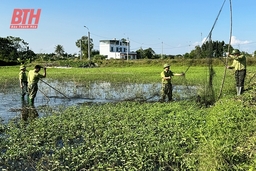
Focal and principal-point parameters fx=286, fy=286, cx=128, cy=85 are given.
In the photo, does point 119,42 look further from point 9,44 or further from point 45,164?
point 45,164

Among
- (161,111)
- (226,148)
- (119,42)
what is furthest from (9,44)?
(226,148)

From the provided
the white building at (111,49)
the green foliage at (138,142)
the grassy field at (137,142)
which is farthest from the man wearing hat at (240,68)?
the white building at (111,49)

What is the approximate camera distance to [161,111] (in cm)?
815

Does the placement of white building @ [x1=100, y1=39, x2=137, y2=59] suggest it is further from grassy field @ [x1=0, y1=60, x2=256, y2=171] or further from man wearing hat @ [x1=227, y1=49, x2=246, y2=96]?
grassy field @ [x1=0, y1=60, x2=256, y2=171]

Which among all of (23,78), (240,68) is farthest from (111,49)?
(240,68)

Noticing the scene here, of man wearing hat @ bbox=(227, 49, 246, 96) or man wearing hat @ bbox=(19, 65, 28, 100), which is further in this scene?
man wearing hat @ bbox=(19, 65, 28, 100)

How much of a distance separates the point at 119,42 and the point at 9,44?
46.5 metres

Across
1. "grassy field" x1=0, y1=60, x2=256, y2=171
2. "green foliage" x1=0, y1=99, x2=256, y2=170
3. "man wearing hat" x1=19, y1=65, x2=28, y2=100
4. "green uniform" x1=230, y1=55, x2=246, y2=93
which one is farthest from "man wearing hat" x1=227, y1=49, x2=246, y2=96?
"man wearing hat" x1=19, y1=65, x2=28, y2=100

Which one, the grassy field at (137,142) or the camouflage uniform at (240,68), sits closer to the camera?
the grassy field at (137,142)

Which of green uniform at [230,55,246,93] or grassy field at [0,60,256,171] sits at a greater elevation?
green uniform at [230,55,246,93]

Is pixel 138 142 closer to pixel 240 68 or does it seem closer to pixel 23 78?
pixel 240 68

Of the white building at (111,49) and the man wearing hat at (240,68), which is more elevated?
the white building at (111,49)

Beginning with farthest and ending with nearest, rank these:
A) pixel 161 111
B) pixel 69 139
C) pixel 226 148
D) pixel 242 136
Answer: pixel 161 111, pixel 69 139, pixel 242 136, pixel 226 148

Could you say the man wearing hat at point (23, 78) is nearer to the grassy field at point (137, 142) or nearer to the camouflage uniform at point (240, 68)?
the grassy field at point (137, 142)
